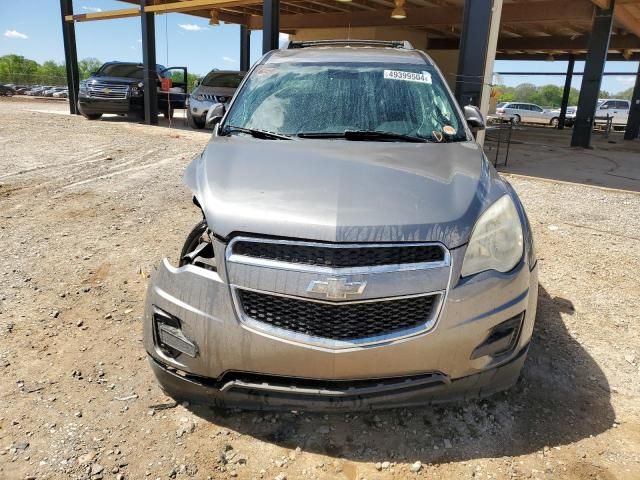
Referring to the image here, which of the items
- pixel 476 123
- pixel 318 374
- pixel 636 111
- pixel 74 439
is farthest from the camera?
pixel 636 111

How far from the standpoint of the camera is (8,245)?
4324 mm

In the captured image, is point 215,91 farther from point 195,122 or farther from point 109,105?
point 109,105

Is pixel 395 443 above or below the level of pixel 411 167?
below

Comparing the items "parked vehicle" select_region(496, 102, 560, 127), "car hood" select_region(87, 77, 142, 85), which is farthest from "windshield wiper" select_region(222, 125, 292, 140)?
"parked vehicle" select_region(496, 102, 560, 127)

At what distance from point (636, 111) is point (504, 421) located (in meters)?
21.7

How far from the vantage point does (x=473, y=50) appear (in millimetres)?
8484

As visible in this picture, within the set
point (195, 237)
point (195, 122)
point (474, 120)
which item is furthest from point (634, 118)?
point (195, 237)

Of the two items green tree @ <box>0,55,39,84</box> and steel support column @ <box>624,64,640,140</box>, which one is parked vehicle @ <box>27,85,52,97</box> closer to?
green tree @ <box>0,55,39,84</box>

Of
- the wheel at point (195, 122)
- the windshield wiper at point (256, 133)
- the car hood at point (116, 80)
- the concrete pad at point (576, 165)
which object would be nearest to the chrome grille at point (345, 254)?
the windshield wiper at point (256, 133)

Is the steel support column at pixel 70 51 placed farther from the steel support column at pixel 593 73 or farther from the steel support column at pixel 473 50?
the steel support column at pixel 593 73

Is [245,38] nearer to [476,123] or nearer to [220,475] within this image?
[476,123]

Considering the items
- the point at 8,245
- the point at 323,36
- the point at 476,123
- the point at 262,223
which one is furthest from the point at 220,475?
the point at 323,36

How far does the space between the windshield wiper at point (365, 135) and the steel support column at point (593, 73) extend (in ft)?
45.9

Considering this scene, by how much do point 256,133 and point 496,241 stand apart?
5.08 feet
